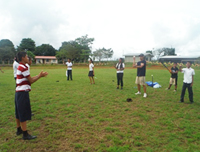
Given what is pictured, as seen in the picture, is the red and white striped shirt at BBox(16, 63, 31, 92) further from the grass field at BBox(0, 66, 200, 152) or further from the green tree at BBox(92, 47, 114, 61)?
the green tree at BBox(92, 47, 114, 61)

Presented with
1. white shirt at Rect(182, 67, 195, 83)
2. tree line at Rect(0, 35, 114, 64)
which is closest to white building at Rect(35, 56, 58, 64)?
tree line at Rect(0, 35, 114, 64)

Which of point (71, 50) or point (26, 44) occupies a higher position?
point (26, 44)

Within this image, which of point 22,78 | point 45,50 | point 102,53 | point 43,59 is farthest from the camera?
point 45,50

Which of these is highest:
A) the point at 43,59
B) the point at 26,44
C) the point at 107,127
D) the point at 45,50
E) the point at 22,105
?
the point at 26,44

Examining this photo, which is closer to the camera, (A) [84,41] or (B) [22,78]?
(B) [22,78]

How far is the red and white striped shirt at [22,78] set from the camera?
3.42 meters

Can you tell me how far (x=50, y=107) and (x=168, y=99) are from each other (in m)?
5.51

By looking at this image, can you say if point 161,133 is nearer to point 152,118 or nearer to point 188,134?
point 188,134

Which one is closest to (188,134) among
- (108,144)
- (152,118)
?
(152,118)

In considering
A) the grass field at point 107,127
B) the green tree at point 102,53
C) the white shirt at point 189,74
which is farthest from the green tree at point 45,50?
the white shirt at point 189,74

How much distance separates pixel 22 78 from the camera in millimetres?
3502

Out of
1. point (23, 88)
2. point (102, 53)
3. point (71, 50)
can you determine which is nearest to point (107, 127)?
point (23, 88)

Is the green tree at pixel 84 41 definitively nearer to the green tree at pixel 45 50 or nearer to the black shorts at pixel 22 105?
the green tree at pixel 45 50

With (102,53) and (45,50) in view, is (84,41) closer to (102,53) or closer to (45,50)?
(102,53)
